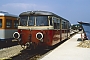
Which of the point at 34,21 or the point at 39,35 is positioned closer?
the point at 39,35

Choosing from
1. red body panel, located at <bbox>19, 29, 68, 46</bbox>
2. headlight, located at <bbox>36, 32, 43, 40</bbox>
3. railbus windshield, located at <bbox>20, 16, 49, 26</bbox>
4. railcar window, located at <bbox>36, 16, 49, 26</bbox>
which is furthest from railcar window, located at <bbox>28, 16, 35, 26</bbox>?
headlight, located at <bbox>36, 32, 43, 40</bbox>

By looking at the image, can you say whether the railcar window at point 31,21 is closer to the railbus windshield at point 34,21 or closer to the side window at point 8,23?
the railbus windshield at point 34,21

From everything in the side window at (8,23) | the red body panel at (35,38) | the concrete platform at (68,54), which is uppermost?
the side window at (8,23)

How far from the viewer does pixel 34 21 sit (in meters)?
13.7

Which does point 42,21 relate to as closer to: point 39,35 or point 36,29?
point 36,29

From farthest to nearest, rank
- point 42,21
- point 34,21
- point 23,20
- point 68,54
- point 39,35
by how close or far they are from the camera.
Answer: point 23,20 < point 34,21 < point 42,21 < point 39,35 < point 68,54

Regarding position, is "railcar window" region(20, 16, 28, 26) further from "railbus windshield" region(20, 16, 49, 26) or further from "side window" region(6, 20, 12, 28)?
"side window" region(6, 20, 12, 28)

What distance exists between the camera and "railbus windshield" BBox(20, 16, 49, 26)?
13542 mm

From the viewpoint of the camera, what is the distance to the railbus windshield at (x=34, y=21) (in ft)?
44.4

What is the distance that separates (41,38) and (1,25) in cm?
574

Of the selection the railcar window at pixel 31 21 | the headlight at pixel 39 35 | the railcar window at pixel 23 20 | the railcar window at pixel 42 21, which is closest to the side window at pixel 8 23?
the railcar window at pixel 23 20

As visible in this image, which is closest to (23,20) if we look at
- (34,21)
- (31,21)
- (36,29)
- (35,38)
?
(31,21)

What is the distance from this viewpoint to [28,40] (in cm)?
1350

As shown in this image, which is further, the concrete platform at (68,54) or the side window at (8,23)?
the side window at (8,23)
